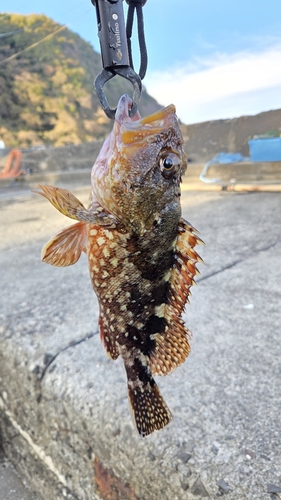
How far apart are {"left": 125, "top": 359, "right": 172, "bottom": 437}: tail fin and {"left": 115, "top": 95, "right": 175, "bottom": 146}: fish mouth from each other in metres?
0.76

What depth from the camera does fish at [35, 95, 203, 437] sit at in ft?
3.53

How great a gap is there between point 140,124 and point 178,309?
1.98 ft

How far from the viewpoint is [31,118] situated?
43.8m

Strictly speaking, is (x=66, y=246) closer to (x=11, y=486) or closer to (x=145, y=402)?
(x=145, y=402)

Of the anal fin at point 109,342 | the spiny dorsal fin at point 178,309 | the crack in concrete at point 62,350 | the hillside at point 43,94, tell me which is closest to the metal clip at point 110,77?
the spiny dorsal fin at point 178,309

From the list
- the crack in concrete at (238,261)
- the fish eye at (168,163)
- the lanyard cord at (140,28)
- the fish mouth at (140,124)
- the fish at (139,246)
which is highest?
the lanyard cord at (140,28)

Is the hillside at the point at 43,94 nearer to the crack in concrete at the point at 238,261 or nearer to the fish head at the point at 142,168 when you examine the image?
the crack in concrete at the point at 238,261

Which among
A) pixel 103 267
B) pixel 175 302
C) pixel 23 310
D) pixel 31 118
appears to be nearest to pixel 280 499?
pixel 175 302

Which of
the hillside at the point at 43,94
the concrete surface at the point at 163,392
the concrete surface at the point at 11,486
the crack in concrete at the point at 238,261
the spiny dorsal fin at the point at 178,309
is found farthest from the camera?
the hillside at the point at 43,94

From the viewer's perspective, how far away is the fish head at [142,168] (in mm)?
1058

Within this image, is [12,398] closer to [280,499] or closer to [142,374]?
[142,374]

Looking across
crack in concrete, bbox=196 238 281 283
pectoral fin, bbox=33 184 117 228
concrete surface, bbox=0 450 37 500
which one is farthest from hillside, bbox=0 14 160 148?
pectoral fin, bbox=33 184 117 228

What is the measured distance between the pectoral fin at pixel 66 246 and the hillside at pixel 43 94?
139ft

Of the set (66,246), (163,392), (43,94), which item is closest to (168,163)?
(66,246)
